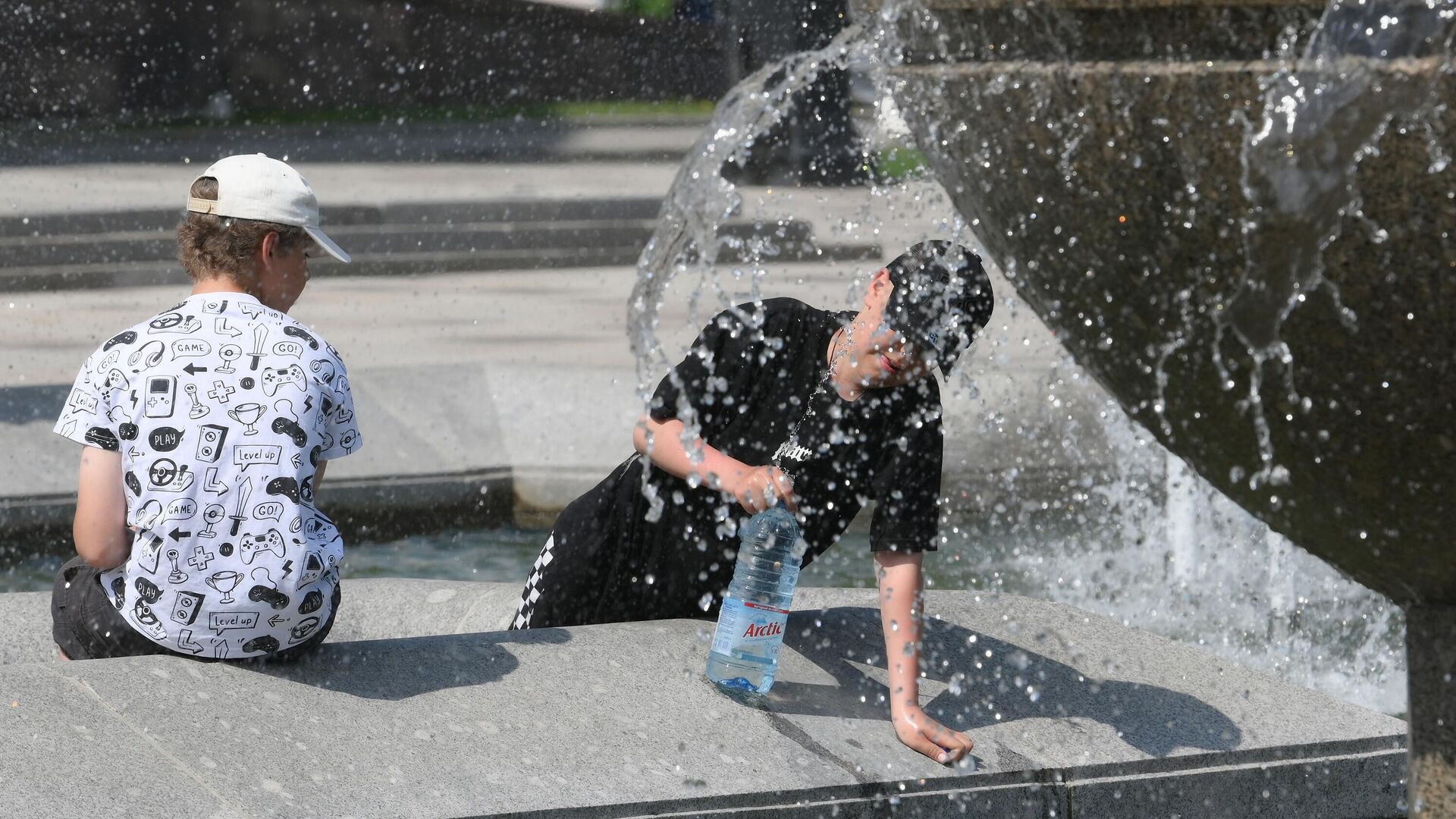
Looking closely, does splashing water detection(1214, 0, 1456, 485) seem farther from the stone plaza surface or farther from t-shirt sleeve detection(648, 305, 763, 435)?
t-shirt sleeve detection(648, 305, 763, 435)

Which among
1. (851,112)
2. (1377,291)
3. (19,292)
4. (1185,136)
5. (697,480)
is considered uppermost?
(851,112)

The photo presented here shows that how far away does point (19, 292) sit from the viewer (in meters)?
14.0

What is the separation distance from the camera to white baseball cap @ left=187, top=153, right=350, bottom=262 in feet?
10.8

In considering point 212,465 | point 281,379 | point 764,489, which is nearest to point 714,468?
point 764,489

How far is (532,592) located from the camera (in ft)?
12.9

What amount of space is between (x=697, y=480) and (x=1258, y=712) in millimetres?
1228

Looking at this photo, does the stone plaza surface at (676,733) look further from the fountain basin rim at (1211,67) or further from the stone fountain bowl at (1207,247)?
the fountain basin rim at (1211,67)

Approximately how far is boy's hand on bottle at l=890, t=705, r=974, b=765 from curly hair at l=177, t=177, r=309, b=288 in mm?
1454

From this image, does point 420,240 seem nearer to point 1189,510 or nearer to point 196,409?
point 1189,510

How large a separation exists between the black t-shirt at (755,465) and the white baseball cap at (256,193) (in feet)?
2.60

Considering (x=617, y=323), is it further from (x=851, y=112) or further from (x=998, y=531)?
(x=851, y=112)

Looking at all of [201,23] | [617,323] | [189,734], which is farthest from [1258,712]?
[201,23]

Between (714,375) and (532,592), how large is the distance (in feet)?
2.31

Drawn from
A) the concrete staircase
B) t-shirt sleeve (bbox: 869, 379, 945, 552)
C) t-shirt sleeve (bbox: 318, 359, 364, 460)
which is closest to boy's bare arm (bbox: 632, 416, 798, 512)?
t-shirt sleeve (bbox: 869, 379, 945, 552)
